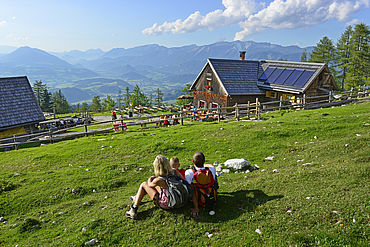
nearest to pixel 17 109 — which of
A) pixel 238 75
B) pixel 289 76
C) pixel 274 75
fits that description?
pixel 238 75

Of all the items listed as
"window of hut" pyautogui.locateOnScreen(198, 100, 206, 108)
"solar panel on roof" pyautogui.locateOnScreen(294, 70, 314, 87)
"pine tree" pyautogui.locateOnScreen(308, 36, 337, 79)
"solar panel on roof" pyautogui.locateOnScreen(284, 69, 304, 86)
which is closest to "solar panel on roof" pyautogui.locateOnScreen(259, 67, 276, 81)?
"solar panel on roof" pyautogui.locateOnScreen(284, 69, 304, 86)

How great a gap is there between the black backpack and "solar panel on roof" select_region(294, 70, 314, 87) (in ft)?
87.1

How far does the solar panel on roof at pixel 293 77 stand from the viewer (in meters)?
29.5

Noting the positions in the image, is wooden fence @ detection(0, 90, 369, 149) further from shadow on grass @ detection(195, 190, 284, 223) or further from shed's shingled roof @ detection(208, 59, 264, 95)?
shadow on grass @ detection(195, 190, 284, 223)

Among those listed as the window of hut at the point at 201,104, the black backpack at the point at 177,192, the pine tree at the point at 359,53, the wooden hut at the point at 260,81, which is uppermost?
the pine tree at the point at 359,53

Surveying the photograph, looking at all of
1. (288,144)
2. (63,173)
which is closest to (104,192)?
(63,173)

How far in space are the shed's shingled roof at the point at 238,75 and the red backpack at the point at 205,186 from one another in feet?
81.3

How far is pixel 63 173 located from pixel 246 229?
8.98 meters

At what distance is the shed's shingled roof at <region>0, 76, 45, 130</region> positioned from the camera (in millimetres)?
26375

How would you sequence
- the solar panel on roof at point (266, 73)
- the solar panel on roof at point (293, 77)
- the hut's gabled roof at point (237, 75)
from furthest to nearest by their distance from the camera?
1. the solar panel on roof at point (266, 73)
2. the hut's gabled roof at point (237, 75)
3. the solar panel on roof at point (293, 77)

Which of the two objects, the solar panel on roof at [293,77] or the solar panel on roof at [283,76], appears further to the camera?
the solar panel on roof at [283,76]

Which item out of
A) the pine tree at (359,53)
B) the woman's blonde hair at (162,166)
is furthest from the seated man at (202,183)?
the pine tree at (359,53)

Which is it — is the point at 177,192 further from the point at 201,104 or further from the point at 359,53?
the point at 359,53

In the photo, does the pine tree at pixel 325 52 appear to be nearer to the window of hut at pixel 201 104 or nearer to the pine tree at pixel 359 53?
the pine tree at pixel 359 53
